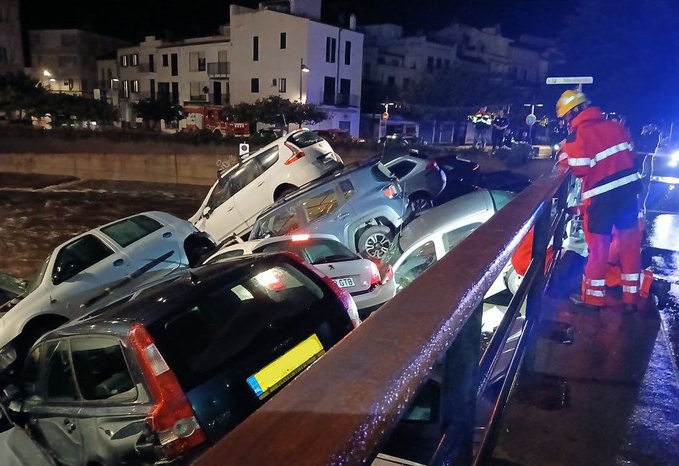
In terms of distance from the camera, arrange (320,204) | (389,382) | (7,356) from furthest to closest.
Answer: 1. (320,204)
2. (7,356)
3. (389,382)

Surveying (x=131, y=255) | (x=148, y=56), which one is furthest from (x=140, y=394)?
(x=148, y=56)

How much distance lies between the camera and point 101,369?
3.72 m

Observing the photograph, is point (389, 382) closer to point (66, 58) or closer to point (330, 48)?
point (330, 48)

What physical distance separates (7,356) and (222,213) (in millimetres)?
5048

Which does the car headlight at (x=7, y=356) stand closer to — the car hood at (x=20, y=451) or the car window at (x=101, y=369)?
the car hood at (x=20, y=451)

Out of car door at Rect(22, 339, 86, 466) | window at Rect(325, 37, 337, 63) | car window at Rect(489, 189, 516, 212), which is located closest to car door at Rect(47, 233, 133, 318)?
car door at Rect(22, 339, 86, 466)

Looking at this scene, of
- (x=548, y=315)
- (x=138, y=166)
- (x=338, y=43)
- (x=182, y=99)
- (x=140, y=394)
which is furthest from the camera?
(x=182, y=99)

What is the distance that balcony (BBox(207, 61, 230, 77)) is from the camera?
146ft

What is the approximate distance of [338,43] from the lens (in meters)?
41.9

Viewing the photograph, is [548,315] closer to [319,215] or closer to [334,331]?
[334,331]

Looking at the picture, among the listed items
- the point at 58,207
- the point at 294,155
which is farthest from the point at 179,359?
the point at 58,207

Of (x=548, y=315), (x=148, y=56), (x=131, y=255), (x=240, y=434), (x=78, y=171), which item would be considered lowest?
(x=78, y=171)

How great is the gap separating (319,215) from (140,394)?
5306 mm

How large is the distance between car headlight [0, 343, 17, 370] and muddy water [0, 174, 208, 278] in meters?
6.67
